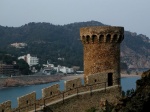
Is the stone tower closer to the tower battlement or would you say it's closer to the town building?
the tower battlement

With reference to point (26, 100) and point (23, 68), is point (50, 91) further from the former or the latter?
point (23, 68)

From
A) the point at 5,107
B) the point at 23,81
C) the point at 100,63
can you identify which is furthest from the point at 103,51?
the point at 23,81

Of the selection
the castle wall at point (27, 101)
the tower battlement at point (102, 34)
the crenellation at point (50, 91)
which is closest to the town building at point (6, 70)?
the tower battlement at point (102, 34)

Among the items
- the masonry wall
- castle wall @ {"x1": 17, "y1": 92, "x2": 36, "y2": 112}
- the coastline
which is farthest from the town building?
castle wall @ {"x1": 17, "y1": 92, "x2": 36, "y2": 112}

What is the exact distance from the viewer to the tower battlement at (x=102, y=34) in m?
17.5

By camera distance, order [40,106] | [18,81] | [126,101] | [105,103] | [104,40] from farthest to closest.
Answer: [18,81] < [104,40] < [105,103] < [40,106] < [126,101]

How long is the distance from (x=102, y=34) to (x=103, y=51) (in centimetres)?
71

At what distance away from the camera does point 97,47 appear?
57.6 ft

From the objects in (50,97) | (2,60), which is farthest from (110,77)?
(2,60)

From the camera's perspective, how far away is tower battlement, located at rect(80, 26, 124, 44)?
17516 mm

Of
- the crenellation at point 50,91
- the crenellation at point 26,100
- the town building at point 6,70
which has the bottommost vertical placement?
the town building at point 6,70

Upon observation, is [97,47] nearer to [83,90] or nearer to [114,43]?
[114,43]

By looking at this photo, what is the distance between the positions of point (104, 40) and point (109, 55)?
0.66 meters

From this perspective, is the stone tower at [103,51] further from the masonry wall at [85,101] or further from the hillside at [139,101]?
the hillside at [139,101]
